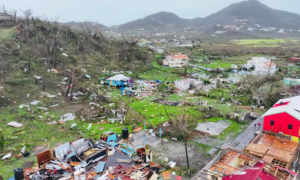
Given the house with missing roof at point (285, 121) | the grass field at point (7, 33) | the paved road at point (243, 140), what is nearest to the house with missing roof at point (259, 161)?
the house with missing roof at point (285, 121)

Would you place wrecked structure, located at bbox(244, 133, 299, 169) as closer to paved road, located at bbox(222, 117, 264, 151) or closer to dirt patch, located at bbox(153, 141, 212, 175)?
paved road, located at bbox(222, 117, 264, 151)

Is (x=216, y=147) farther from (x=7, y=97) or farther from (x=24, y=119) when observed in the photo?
(x=7, y=97)

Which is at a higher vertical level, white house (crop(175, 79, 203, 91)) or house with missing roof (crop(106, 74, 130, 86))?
house with missing roof (crop(106, 74, 130, 86))

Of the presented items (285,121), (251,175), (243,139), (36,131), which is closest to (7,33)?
(36,131)

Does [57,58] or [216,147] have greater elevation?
Answer: [57,58]

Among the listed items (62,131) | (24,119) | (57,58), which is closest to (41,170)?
(62,131)

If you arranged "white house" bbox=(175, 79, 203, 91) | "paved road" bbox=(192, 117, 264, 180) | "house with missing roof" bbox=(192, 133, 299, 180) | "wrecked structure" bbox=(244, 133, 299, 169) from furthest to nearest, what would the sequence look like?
1. "white house" bbox=(175, 79, 203, 91)
2. "paved road" bbox=(192, 117, 264, 180)
3. "wrecked structure" bbox=(244, 133, 299, 169)
4. "house with missing roof" bbox=(192, 133, 299, 180)

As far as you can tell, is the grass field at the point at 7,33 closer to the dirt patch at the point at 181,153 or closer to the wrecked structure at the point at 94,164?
the wrecked structure at the point at 94,164

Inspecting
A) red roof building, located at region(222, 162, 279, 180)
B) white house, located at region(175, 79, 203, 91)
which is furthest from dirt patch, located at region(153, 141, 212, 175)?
white house, located at region(175, 79, 203, 91)
